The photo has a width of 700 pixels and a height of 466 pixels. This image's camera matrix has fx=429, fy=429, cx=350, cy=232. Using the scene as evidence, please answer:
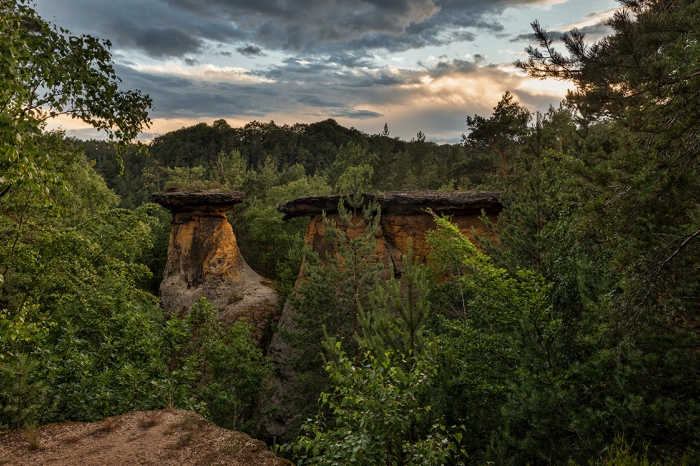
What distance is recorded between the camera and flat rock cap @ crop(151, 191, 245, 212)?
2330 centimetres

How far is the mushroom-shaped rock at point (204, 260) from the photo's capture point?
75.2 ft

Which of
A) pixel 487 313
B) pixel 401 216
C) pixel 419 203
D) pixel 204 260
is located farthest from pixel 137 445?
pixel 204 260

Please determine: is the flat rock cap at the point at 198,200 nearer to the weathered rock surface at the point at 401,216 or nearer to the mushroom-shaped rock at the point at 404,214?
the weathered rock surface at the point at 401,216

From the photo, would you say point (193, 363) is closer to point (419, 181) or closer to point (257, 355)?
point (257, 355)

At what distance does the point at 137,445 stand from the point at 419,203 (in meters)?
14.9

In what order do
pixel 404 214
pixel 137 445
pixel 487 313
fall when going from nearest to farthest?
pixel 137 445
pixel 487 313
pixel 404 214

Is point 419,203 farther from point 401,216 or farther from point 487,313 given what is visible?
point 487,313

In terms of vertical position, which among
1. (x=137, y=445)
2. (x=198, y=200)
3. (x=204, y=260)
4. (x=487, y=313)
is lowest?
(x=137, y=445)

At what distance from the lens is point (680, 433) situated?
525 centimetres

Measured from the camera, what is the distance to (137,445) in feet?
21.4

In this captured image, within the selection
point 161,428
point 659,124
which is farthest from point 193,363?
point 659,124

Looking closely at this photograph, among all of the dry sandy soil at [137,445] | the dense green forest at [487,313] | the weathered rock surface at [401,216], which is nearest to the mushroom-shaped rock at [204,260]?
the weathered rock surface at [401,216]

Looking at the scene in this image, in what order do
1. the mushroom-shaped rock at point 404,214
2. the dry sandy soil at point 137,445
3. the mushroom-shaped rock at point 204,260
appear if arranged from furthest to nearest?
the mushroom-shaped rock at point 204,260
the mushroom-shaped rock at point 404,214
the dry sandy soil at point 137,445

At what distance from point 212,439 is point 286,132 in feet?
298
